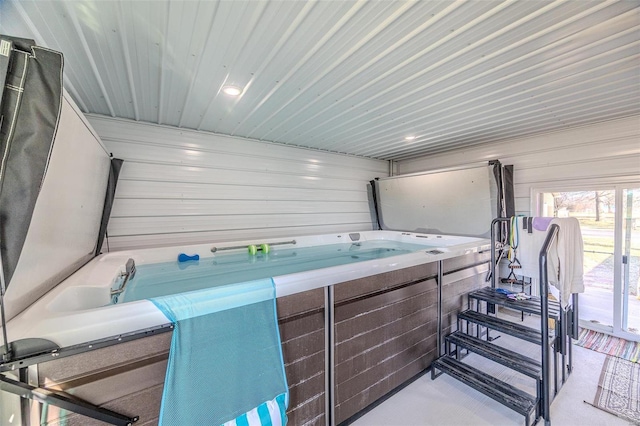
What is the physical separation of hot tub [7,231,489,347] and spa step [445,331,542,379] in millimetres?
712

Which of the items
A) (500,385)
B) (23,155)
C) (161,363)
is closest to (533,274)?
(500,385)

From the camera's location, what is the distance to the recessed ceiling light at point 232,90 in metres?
2.08

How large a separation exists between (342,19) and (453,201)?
317 centimetres

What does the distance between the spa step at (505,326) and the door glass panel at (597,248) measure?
1.89m

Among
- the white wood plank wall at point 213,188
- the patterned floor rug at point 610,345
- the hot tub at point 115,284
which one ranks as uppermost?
the white wood plank wall at point 213,188

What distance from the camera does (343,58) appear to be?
171 centimetres

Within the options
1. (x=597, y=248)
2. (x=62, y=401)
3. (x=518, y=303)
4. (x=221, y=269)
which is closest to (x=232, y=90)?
(x=221, y=269)

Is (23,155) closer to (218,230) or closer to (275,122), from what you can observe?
(275,122)

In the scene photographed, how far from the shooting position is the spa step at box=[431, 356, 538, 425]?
1.62 m

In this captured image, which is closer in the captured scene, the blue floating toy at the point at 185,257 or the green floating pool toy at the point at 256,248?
the blue floating toy at the point at 185,257

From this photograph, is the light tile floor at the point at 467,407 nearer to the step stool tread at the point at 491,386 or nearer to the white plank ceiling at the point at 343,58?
the step stool tread at the point at 491,386

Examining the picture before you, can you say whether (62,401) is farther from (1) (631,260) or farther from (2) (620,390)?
(1) (631,260)

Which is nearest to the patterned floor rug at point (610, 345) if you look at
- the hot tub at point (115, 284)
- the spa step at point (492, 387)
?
the hot tub at point (115, 284)

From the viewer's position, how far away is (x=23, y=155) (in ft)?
2.73
